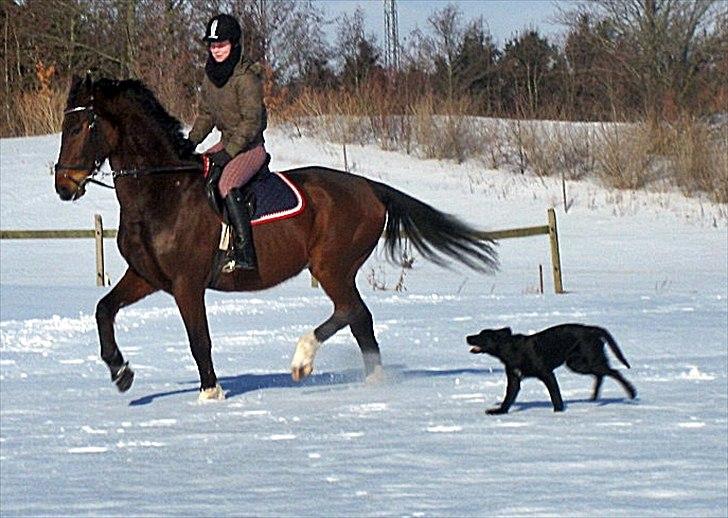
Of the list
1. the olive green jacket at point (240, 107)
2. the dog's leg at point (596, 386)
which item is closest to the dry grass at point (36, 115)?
the olive green jacket at point (240, 107)

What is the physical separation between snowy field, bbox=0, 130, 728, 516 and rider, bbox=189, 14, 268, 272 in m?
1.14

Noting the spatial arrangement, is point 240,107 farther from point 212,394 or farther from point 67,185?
point 212,394

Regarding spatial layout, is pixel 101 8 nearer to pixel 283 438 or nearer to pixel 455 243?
pixel 455 243

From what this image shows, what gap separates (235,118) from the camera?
9.53m

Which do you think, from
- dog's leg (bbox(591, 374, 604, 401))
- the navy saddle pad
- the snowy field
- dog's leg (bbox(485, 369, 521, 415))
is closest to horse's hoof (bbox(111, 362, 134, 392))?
the snowy field

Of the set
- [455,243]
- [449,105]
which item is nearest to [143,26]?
[449,105]

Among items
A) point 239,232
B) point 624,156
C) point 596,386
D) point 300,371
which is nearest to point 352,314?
point 300,371

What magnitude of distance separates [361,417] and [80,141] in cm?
253

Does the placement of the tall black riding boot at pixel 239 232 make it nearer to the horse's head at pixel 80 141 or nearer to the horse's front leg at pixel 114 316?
the horse's front leg at pixel 114 316

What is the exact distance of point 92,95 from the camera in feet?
30.7

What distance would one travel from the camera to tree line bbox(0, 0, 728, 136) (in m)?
39.0

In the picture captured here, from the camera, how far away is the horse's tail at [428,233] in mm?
10812

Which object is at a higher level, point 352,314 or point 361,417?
point 352,314

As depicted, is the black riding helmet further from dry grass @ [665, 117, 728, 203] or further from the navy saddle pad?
dry grass @ [665, 117, 728, 203]
